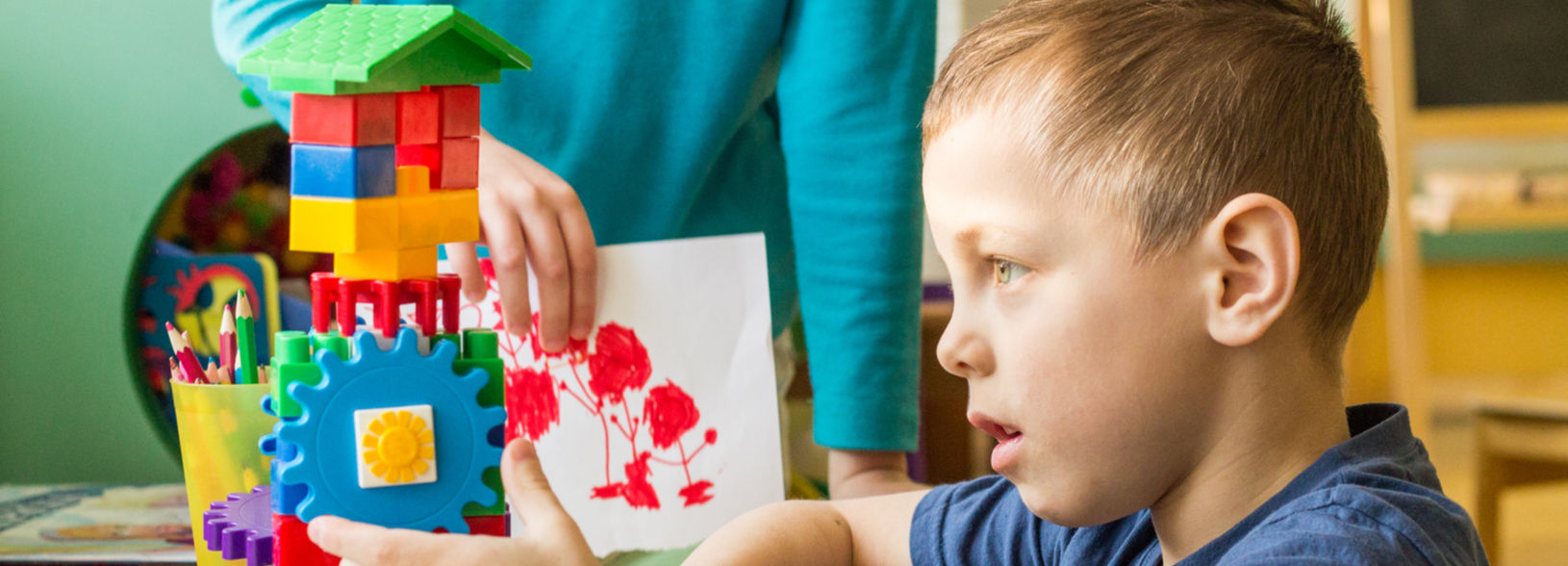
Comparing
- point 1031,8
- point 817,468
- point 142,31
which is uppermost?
point 142,31

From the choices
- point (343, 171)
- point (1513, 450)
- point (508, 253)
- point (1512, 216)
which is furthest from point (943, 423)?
point (343, 171)

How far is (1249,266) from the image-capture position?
1.61 feet

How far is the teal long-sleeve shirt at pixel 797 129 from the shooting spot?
84 centimetres

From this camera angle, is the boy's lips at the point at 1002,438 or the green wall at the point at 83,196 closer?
the boy's lips at the point at 1002,438

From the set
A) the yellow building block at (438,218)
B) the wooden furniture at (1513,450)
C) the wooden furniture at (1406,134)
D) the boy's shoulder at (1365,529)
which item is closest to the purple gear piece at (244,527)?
the yellow building block at (438,218)

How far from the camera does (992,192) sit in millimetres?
517

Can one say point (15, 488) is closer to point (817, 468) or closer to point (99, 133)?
point (99, 133)

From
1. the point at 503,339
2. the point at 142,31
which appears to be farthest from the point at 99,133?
the point at 503,339

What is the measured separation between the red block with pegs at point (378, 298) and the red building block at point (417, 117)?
0.05m

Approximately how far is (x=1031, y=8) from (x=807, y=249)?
0.32m

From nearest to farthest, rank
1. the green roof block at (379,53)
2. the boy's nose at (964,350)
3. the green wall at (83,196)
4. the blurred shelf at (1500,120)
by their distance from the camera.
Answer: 1. the green roof block at (379,53)
2. the boy's nose at (964,350)
3. the green wall at (83,196)
4. the blurred shelf at (1500,120)

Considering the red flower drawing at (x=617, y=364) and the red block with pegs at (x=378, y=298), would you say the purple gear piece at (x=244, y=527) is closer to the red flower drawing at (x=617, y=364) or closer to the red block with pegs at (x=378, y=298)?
the red block with pegs at (x=378, y=298)

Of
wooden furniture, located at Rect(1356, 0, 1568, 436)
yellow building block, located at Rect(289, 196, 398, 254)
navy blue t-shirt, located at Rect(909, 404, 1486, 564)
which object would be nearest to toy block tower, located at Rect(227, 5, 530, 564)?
yellow building block, located at Rect(289, 196, 398, 254)

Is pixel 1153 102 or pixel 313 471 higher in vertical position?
pixel 1153 102
